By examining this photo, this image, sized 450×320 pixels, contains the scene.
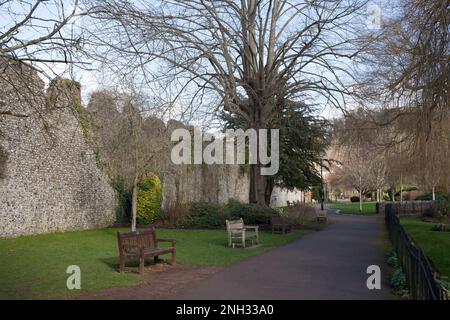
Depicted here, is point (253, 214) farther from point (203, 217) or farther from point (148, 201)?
point (148, 201)

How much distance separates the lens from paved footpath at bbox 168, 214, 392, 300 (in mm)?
8828

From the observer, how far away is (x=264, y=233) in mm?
23297

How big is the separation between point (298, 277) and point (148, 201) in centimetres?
1832

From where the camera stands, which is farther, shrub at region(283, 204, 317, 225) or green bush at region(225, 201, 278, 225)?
shrub at region(283, 204, 317, 225)

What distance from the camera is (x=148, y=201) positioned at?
2805 cm

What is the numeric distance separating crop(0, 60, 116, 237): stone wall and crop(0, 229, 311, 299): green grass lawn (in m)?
1.10

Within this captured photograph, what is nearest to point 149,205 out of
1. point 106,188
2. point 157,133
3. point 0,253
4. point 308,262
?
point 106,188

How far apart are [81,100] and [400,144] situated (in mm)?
15310

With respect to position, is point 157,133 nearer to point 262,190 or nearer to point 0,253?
point 262,190

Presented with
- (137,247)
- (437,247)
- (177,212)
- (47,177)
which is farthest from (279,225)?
(137,247)

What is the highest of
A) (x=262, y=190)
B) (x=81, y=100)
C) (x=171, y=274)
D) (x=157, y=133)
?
(x=81, y=100)

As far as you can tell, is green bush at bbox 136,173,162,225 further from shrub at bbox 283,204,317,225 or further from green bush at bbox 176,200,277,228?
shrub at bbox 283,204,317,225

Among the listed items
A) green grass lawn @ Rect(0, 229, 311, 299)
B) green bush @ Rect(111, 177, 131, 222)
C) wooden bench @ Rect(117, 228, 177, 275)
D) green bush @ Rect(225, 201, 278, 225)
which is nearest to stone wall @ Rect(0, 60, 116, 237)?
green bush @ Rect(111, 177, 131, 222)

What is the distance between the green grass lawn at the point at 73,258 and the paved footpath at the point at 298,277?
1.30 m
